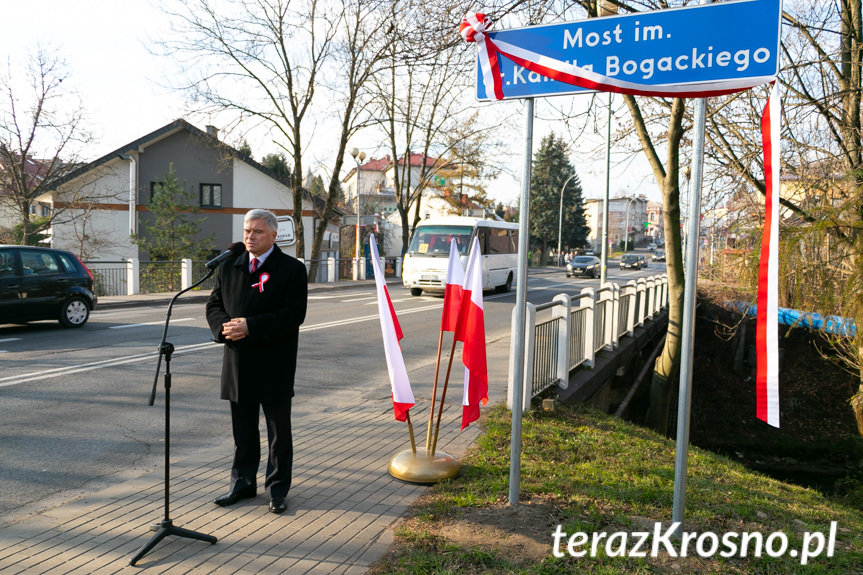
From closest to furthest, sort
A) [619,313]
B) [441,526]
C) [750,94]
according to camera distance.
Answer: [441,526] → [750,94] → [619,313]

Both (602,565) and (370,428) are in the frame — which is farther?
(370,428)

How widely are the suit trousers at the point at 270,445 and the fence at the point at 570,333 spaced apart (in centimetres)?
177

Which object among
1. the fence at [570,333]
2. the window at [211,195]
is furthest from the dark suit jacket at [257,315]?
the window at [211,195]

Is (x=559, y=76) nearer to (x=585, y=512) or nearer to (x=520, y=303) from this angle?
(x=520, y=303)

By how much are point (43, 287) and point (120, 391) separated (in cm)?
584

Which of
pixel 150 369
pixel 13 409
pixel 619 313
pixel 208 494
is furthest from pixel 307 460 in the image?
pixel 619 313

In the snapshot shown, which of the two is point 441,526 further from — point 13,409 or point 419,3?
point 419,3

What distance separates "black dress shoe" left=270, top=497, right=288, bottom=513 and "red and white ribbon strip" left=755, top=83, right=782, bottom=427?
2814 mm

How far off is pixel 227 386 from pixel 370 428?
246cm

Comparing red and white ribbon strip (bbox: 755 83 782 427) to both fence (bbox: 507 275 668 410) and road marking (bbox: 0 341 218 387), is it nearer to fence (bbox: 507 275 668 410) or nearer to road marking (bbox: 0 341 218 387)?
fence (bbox: 507 275 668 410)

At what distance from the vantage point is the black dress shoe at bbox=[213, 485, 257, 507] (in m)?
4.21

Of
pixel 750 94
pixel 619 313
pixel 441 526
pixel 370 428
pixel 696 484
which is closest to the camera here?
pixel 441 526

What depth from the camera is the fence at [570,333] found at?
6.88 meters

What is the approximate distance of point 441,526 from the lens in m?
3.96
